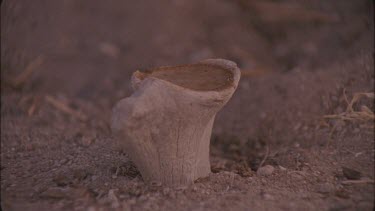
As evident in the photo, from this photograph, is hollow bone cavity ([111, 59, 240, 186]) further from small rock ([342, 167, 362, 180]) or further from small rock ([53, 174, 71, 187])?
small rock ([342, 167, 362, 180])

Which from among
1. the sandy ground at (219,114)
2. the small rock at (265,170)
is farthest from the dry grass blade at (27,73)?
the small rock at (265,170)

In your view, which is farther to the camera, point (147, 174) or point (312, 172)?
point (312, 172)

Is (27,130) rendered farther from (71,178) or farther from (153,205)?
(153,205)

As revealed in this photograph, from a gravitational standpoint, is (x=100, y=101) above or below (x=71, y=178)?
above

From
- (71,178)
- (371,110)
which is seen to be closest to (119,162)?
(71,178)

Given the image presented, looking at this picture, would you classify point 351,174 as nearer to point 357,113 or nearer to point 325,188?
point 325,188

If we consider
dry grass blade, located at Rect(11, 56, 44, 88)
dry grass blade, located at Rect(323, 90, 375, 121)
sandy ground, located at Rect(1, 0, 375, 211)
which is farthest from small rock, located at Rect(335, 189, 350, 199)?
dry grass blade, located at Rect(11, 56, 44, 88)

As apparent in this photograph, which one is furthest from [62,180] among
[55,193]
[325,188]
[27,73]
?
[27,73]
